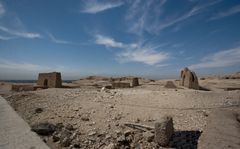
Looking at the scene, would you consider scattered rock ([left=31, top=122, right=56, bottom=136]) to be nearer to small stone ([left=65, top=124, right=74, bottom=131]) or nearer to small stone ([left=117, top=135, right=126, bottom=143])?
small stone ([left=65, top=124, right=74, bottom=131])

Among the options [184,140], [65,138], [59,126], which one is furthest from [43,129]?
[184,140]

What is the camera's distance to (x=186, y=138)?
7.01 m

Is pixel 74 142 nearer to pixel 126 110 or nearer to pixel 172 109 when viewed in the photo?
pixel 126 110

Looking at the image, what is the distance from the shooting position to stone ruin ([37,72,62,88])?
22.3m

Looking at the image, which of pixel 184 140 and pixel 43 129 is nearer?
pixel 184 140

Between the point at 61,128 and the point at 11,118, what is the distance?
2.99 metres

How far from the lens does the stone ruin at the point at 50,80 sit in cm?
2231

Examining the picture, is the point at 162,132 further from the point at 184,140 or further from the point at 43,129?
the point at 43,129

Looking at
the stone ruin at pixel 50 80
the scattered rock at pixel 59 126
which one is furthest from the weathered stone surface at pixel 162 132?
the stone ruin at pixel 50 80

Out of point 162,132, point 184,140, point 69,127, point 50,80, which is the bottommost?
point 184,140

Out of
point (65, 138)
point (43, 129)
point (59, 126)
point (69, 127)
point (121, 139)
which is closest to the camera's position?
point (121, 139)

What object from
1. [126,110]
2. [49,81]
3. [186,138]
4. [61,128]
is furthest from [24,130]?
[49,81]

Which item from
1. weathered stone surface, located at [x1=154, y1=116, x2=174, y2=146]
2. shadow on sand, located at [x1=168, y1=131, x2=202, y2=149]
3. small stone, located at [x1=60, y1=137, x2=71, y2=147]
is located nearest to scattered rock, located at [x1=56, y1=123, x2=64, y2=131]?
small stone, located at [x1=60, y1=137, x2=71, y2=147]

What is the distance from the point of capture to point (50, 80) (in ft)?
75.3
